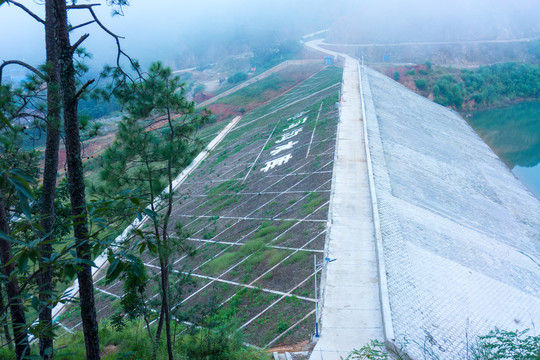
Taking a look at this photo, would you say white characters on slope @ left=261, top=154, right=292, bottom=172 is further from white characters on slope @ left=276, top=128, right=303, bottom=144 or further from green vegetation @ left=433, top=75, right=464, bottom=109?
green vegetation @ left=433, top=75, right=464, bottom=109

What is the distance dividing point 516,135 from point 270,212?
31623 mm

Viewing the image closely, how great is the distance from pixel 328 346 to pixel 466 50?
7052 cm

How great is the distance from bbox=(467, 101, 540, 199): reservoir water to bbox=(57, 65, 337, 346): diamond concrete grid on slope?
581 inches

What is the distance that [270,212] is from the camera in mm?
18094

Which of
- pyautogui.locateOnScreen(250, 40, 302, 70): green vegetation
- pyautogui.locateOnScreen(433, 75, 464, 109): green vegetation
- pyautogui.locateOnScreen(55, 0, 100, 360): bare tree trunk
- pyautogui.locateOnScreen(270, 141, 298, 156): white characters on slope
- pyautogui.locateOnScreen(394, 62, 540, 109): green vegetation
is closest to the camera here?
pyautogui.locateOnScreen(55, 0, 100, 360): bare tree trunk

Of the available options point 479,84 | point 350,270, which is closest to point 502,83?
point 479,84

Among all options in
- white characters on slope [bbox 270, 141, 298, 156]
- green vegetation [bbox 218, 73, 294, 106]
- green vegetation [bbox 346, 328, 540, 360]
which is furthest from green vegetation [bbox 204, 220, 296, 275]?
green vegetation [bbox 218, 73, 294, 106]

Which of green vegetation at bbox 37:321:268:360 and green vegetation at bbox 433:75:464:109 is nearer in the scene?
green vegetation at bbox 37:321:268:360

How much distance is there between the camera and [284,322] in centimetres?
1031

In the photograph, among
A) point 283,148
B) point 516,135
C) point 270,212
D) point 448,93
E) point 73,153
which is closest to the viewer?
point 73,153

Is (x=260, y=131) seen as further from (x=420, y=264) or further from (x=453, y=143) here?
(x=420, y=264)

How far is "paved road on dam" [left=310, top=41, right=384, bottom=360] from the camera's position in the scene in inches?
366

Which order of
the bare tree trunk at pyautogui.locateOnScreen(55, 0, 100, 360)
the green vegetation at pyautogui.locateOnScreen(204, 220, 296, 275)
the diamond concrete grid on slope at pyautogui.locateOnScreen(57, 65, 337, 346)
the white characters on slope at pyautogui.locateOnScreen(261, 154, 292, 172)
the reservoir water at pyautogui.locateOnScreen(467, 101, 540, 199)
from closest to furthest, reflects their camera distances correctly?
the bare tree trunk at pyautogui.locateOnScreen(55, 0, 100, 360)
the diamond concrete grid on slope at pyautogui.locateOnScreen(57, 65, 337, 346)
the green vegetation at pyautogui.locateOnScreen(204, 220, 296, 275)
the white characters on slope at pyautogui.locateOnScreen(261, 154, 292, 172)
the reservoir water at pyautogui.locateOnScreen(467, 101, 540, 199)

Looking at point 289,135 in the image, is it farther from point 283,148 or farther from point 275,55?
point 275,55
